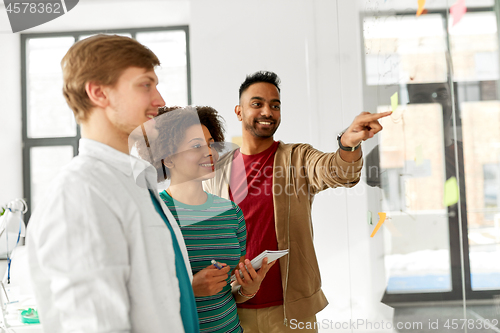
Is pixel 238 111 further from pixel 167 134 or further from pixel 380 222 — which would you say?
pixel 380 222

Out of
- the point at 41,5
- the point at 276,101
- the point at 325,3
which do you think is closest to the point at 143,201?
the point at 276,101

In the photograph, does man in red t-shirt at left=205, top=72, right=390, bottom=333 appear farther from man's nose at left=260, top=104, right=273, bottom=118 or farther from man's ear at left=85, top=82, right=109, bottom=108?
man's ear at left=85, top=82, right=109, bottom=108

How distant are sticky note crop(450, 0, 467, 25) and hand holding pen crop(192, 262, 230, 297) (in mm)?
1073

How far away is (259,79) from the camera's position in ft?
4.66

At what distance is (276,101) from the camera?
4.47ft

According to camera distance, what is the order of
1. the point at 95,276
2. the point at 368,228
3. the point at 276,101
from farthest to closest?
1. the point at 368,228
2. the point at 276,101
3. the point at 95,276

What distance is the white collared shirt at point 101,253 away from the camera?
0.52m

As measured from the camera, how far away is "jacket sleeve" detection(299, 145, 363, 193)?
44.1 inches

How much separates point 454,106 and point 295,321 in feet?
3.01

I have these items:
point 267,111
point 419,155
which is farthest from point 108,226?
point 419,155

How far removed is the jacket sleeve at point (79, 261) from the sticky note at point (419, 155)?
1.12m

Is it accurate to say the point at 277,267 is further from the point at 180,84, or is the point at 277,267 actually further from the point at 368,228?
the point at 180,84

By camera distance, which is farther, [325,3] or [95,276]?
[325,3]

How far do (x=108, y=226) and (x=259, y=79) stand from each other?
1016mm
